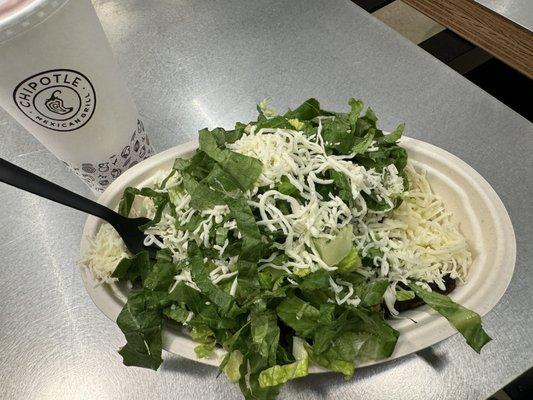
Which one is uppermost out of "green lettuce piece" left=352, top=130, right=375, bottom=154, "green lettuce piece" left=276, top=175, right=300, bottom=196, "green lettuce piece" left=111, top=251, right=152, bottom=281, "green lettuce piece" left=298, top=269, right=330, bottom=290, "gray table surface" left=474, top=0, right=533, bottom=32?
"gray table surface" left=474, top=0, right=533, bottom=32

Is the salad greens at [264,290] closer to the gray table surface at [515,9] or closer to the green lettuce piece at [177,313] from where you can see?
the green lettuce piece at [177,313]

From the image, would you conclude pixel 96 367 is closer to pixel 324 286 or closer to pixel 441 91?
pixel 324 286

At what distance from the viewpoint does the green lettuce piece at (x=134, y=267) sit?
31.9 inches

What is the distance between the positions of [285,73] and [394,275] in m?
0.84

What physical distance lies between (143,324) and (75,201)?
0.24 m

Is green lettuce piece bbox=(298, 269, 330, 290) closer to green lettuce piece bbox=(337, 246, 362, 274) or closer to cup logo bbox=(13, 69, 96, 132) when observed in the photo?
green lettuce piece bbox=(337, 246, 362, 274)

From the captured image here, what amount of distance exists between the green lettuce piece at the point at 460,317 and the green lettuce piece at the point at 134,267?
490 mm

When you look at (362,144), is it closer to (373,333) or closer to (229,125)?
(373,333)

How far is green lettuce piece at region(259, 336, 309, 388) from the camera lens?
0.72 metres

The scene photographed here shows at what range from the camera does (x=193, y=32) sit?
5.14 feet

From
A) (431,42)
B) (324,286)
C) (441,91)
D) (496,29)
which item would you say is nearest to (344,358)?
(324,286)

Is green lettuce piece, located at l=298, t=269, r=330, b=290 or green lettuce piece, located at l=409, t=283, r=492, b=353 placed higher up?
green lettuce piece, located at l=298, t=269, r=330, b=290

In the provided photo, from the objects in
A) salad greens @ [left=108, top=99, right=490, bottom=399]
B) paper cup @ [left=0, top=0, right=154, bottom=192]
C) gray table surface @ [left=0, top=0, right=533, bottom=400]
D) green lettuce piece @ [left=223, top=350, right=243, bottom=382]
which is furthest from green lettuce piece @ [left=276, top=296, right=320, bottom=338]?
paper cup @ [left=0, top=0, right=154, bottom=192]

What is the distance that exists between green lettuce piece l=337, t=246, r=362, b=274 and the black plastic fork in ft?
1.18
